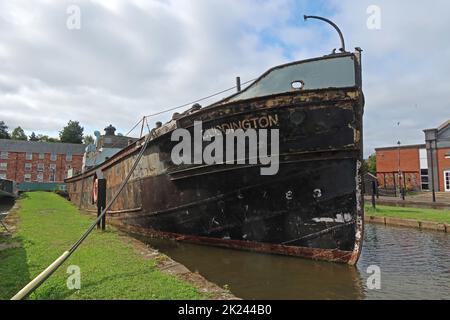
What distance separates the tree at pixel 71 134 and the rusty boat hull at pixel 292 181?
9193cm

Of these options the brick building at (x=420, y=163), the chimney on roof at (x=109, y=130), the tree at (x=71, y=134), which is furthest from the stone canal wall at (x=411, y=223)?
the tree at (x=71, y=134)

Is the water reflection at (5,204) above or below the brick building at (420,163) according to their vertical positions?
below

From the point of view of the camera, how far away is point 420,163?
3369 centimetres

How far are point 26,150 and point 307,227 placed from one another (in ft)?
235

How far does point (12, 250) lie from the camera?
679cm

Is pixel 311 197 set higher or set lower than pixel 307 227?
higher

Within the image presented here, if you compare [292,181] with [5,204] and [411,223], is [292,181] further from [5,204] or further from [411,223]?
[5,204]

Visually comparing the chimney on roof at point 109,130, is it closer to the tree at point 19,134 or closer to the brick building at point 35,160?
the brick building at point 35,160

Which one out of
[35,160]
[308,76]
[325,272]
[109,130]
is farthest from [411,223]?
[35,160]

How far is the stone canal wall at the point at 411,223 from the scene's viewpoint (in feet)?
37.0

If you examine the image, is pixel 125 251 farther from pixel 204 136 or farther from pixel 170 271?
pixel 204 136

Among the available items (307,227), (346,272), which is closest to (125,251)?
(307,227)

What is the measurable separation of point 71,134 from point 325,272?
95968 mm
